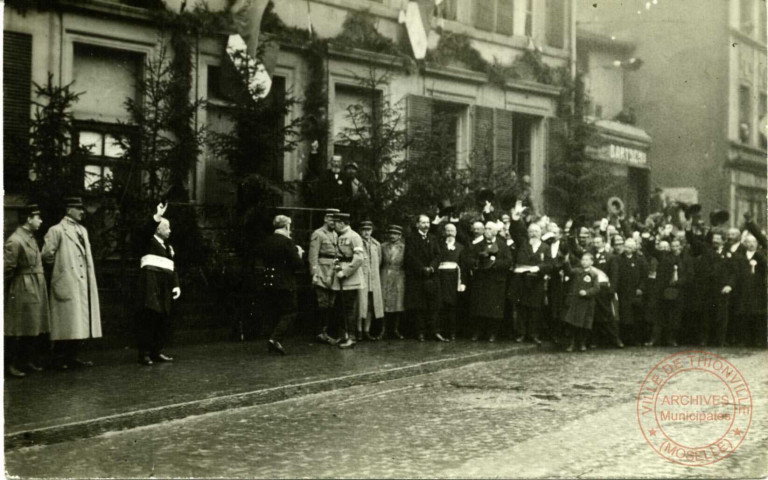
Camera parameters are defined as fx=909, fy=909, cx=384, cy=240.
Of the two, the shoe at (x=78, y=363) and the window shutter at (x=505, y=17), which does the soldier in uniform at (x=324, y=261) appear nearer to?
the shoe at (x=78, y=363)

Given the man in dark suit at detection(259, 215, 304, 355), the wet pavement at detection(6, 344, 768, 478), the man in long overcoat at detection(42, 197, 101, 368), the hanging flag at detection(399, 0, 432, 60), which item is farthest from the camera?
the hanging flag at detection(399, 0, 432, 60)

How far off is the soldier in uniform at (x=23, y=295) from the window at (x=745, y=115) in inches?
430

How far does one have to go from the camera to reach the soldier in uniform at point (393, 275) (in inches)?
601

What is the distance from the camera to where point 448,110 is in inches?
822

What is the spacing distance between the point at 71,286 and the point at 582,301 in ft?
27.1

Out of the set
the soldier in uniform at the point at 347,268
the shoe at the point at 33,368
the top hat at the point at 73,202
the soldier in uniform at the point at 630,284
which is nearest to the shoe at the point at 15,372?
the shoe at the point at 33,368

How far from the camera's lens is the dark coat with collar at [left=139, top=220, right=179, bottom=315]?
11289 mm

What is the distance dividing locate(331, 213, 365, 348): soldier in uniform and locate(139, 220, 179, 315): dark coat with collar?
308cm

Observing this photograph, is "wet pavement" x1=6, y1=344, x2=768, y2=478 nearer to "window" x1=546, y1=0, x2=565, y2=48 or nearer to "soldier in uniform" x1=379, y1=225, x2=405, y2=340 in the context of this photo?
"soldier in uniform" x1=379, y1=225, x2=405, y2=340

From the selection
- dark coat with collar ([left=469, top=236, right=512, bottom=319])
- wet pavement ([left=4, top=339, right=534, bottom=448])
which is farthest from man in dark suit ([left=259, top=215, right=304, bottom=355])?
dark coat with collar ([left=469, top=236, right=512, bottom=319])

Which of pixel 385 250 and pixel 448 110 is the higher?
pixel 448 110

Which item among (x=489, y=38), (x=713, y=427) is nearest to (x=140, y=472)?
(x=713, y=427)

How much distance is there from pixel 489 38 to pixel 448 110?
6.76 feet

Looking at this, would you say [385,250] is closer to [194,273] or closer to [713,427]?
[194,273]
